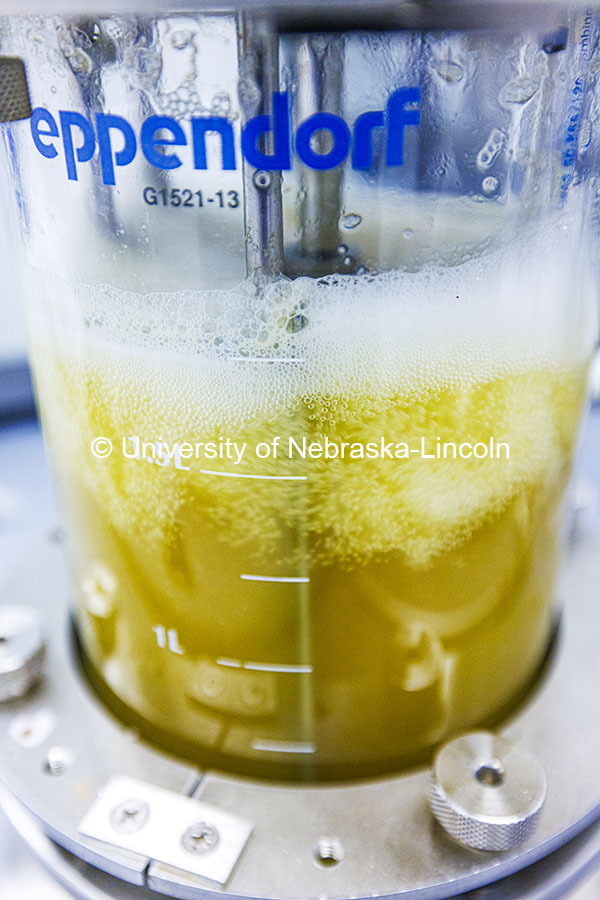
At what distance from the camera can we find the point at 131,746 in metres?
0.73

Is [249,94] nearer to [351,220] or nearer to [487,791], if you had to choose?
[351,220]

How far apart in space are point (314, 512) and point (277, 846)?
271 mm

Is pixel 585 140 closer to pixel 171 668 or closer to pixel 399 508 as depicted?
pixel 399 508

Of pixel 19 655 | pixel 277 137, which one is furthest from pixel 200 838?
pixel 277 137

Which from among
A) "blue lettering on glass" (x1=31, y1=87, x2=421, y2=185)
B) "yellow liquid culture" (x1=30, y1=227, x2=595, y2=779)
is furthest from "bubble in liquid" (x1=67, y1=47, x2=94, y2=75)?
"yellow liquid culture" (x1=30, y1=227, x2=595, y2=779)

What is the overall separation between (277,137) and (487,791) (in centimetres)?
50

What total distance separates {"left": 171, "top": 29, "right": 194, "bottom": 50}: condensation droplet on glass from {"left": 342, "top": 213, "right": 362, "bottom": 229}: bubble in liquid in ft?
0.45

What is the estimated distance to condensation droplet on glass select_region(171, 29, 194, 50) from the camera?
18.9 inches

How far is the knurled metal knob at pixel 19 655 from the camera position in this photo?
0.76 m

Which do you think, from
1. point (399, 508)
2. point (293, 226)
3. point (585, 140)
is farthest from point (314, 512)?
point (585, 140)

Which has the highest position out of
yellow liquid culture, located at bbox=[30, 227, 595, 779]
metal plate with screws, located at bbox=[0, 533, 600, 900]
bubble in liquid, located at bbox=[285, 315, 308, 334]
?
bubble in liquid, located at bbox=[285, 315, 308, 334]

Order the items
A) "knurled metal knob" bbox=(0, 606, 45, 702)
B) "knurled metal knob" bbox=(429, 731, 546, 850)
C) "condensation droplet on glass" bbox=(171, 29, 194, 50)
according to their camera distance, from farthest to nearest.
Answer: "knurled metal knob" bbox=(0, 606, 45, 702)
"knurled metal knob" bbox=(429, 731, 546, 850)
"condensation droplet on glass" bbox=(171, 29, 194, 50)

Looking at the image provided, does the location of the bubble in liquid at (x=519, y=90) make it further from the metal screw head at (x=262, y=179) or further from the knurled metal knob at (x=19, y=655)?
the knurled metal knob at (x=19, y=655)

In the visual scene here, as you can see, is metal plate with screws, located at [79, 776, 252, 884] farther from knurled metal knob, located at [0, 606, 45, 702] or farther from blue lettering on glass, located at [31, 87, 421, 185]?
blue lettering on glass, located at [31, 87, 421, 185]
